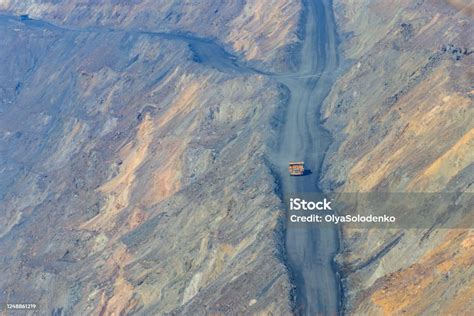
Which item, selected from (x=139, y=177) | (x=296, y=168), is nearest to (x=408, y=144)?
(x=296, y=168)

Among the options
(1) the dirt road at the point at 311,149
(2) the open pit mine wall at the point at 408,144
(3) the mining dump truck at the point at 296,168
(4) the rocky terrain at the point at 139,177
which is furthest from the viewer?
(3) the mining dump truck at the point at 296,168

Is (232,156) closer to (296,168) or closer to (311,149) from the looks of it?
(311,149)

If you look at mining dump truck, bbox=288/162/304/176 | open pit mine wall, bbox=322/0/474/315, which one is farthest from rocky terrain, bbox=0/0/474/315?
mining dump truck, bbox=288/162/304/176

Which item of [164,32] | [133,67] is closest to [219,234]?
[133,67]

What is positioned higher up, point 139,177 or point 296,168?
point 139,177

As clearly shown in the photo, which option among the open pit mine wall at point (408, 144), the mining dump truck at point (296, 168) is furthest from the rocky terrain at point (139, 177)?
the open pit mine wall at point (408, 144)

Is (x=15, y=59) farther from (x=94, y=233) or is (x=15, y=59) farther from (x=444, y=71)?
(x=444, y=71)

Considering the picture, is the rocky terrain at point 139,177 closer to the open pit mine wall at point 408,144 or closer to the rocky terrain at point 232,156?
the rocky terrain at point 232,156
